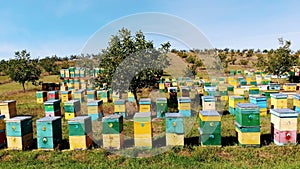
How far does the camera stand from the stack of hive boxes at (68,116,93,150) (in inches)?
227

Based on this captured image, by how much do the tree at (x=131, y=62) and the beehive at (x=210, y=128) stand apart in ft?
14.6

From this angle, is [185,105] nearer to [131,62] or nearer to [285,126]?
[131,62]

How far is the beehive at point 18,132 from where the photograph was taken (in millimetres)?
5939

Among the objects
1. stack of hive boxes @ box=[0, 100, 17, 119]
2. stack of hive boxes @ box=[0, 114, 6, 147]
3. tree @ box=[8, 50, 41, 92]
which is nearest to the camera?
stack of hive boxes @ box=[0, 114, 6, 147]

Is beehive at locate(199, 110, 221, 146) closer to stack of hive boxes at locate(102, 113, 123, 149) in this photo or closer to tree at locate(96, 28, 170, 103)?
stack of hive boxes at locate(102, 113, 123, 149)

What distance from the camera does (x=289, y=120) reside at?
17.9 feet

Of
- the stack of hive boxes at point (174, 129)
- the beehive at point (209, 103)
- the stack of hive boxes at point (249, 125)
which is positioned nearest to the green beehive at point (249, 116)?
the stack of hive boxes at point (249, 125)

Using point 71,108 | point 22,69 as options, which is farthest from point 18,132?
point 22,69

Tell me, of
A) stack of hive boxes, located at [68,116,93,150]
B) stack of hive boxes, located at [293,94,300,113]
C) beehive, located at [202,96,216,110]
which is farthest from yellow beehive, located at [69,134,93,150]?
stack of hive boxes, located at [293,94,300,113]

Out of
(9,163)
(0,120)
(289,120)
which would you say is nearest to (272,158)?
(289,120)

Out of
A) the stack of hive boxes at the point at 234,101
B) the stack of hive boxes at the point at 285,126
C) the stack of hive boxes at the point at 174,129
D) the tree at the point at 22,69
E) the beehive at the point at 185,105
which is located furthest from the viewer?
the tree at the point at 22,69

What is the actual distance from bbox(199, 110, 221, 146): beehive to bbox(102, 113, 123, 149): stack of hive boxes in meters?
2.00

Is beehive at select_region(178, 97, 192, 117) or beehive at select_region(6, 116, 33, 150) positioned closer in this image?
beehive at select_region(6, 116, 33, 150)

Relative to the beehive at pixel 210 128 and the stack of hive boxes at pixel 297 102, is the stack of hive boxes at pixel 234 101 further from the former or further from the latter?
the beehive at pixel 210 128
